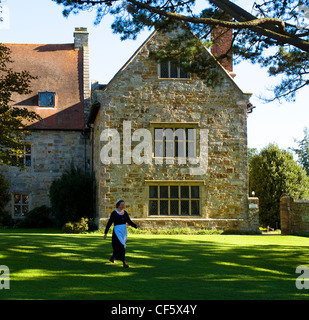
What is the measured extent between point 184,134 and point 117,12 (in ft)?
34.0

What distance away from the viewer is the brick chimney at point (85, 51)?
28.4 metres

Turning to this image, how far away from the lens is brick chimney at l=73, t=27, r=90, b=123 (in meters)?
28.4

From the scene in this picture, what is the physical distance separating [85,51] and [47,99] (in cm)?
437

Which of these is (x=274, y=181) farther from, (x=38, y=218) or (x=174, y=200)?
(x=38, y=218)

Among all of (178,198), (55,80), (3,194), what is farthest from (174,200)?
(55,80)

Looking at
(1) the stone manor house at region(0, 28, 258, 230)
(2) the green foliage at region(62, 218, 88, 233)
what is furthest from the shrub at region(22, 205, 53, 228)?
(1) the stone manor house at region(0, 28, 258, 230)

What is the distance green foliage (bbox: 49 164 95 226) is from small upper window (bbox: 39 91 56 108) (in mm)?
5491

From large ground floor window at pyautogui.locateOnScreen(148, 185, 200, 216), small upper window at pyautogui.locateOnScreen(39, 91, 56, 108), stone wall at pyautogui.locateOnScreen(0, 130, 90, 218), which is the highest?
small upper window at pyautogui.locateOnScreen(39, 91, 56, 108)

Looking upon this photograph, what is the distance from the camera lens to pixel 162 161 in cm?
2225

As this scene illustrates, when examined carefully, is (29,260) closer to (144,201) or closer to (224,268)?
(224,268)

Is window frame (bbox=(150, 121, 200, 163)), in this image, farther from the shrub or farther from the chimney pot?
the chimney pot

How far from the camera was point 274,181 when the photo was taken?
29625 mm

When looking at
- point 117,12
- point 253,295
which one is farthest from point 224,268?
point 117,12

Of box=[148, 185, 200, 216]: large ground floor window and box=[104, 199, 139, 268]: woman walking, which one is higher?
box=[148, 185, 200, 216]: large ground floor window
